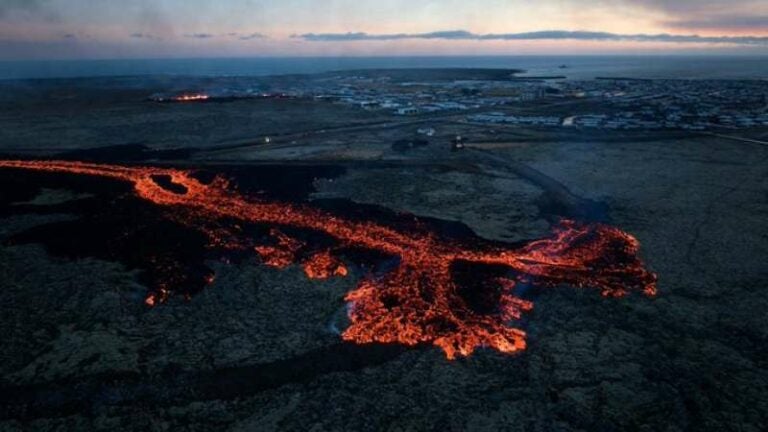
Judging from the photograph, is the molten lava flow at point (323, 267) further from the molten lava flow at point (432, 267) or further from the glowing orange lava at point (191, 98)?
the glowing orange lava at point (191, 98)

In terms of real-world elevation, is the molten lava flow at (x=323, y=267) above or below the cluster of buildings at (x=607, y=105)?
below

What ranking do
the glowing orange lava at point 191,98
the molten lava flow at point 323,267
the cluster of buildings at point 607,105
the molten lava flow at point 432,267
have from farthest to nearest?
the glowing orange lava at point 191,98 → the cluster of buildings at point 607,105 → the molten lava flow at point 323,267 → the molten lava flow at point 432,267

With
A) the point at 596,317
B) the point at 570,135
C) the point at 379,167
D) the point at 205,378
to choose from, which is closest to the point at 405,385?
the point at 205,378

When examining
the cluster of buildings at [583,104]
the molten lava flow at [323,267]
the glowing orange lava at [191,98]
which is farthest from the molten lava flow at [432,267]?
the glowing orange lava at [191,98]

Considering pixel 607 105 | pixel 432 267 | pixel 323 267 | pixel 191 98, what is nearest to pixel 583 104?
pixel 607 105

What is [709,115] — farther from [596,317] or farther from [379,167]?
[596,317]

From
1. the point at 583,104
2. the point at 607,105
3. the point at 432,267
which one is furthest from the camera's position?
the point at 583,104

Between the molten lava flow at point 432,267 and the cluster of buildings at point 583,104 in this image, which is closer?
the molten lava flow at point 432,267

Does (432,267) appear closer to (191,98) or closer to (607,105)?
(607,105)

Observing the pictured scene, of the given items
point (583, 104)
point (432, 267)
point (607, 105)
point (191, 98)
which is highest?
point (191, 98)
